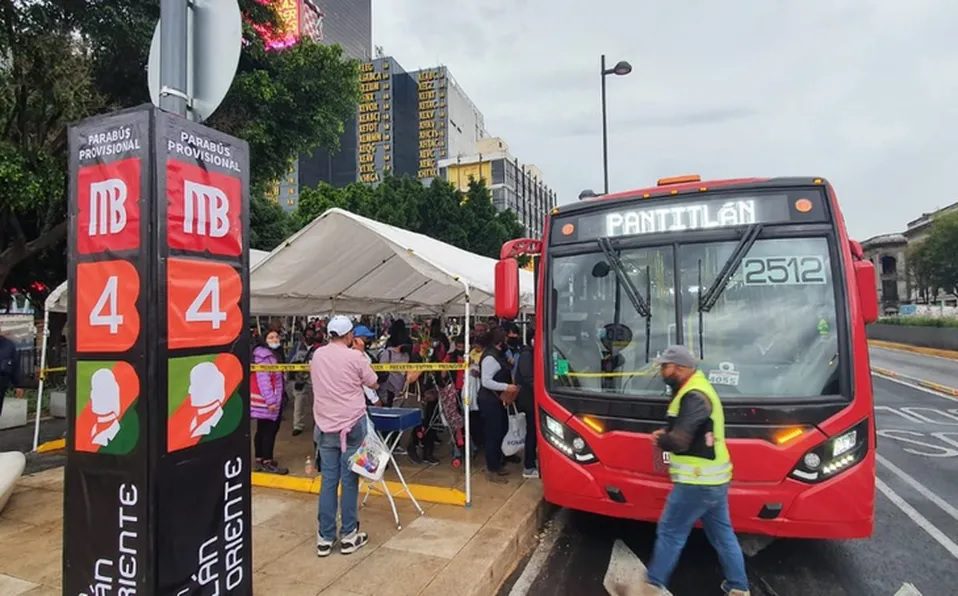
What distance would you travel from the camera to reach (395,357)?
8.82m

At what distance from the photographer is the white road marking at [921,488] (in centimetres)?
572

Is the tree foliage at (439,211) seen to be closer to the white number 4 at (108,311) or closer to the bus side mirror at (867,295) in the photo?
the bus side mirror at (867,295)

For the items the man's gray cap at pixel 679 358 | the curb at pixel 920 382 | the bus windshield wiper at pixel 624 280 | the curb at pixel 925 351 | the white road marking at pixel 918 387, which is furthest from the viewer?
the curb at pixel 925 351

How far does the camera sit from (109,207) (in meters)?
2.60

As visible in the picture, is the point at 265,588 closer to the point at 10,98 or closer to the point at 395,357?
the point at 395,357

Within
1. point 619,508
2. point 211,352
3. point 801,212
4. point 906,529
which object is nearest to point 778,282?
point 801,212

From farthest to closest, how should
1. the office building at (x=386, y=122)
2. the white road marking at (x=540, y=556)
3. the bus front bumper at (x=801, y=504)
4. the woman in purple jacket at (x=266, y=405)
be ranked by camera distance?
the office building at (x=386, y=122)
the woman in purple jacket at (x=266, y=405)
the white road marking at (x=540, y=556)
the bus front bumper at (x=801, y=504)

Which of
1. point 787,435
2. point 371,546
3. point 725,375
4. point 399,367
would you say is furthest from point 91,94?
point 787,435

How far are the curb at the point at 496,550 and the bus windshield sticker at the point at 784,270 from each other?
2.89 meters

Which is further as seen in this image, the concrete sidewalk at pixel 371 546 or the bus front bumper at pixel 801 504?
the concrete sidewalk at pixel 371 546

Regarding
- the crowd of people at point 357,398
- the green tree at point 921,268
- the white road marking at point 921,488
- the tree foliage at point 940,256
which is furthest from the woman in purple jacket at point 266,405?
the green tree at point 921,268

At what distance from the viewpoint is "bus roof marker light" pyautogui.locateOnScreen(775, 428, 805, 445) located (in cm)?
385

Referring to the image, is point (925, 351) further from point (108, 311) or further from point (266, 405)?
point (108, 311)

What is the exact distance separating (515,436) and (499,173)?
9936 cm
